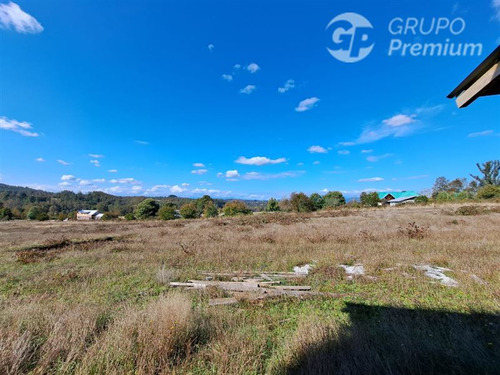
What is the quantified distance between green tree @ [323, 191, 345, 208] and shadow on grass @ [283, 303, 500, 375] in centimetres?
5141

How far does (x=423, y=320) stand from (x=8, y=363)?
6.42 meters

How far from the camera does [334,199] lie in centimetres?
5359

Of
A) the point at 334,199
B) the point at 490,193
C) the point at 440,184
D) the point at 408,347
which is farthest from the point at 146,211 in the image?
the point at 440,184

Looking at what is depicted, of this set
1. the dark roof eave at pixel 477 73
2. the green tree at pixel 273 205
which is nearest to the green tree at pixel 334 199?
the green tree at pixel 273 205

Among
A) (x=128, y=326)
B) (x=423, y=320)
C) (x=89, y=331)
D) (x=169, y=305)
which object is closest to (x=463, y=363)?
(x=423, y=320)

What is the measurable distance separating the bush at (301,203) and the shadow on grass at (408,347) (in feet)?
143

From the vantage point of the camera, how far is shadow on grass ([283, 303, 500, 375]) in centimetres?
257

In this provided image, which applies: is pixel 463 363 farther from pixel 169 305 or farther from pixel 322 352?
pixel 169 305

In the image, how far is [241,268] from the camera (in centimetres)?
738

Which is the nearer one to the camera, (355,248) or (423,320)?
(423,320)

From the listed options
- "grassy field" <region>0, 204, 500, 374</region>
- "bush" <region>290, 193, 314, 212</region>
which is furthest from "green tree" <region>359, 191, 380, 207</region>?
"grassy field" <region>0, 204, 500, 374</region>

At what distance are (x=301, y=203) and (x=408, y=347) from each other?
4574cm

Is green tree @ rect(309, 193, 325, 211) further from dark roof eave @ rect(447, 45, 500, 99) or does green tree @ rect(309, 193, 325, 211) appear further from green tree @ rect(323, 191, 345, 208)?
dark roof eave @ rect(447, 45, 500, 99)

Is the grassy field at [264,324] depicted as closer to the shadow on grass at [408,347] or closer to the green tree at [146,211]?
the shadow on grass at [408,347]
